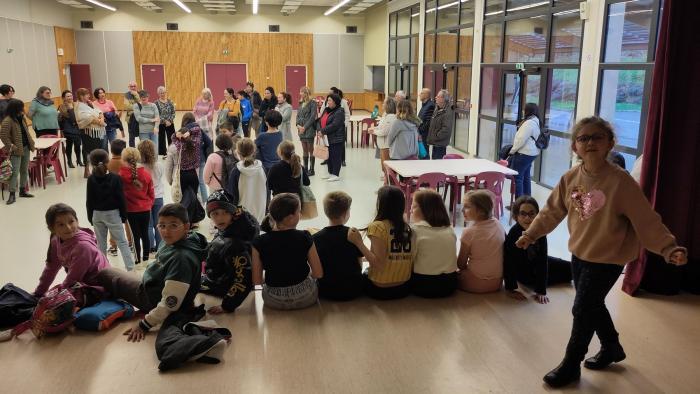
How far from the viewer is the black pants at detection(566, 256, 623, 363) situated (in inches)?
97.2

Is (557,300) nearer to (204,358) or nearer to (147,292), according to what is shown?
(204,358)

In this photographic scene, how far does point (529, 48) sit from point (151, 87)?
16.0m

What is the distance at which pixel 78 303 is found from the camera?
326cm

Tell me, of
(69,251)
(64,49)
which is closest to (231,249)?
(69,251)

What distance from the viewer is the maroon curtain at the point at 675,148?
11.2ft

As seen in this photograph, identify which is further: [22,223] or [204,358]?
[22,223]

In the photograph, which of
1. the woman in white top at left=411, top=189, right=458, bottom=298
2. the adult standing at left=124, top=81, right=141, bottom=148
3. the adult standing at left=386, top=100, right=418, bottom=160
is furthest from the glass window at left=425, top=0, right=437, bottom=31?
the woman in white top at left=411, top=189, right=458, bottom=298

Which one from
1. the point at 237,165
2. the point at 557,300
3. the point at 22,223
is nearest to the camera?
the point at 557,300

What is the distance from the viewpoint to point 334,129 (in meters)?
8.30

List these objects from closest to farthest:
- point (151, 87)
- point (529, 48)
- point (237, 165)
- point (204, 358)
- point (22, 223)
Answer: point (204, 358)
point (237, 165)
point (22, 223)
point (529, 48)
point (151, 87)

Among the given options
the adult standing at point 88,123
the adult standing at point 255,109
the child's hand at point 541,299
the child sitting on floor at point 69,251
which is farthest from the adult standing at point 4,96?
the child's hand at point 541,299

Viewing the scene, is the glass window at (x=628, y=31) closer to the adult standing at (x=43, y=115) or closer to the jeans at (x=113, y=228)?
the jeans at (x=113, y=228)

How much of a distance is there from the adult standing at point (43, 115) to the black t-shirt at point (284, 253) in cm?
689

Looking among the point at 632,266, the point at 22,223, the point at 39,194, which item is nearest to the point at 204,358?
the point at 632,266
